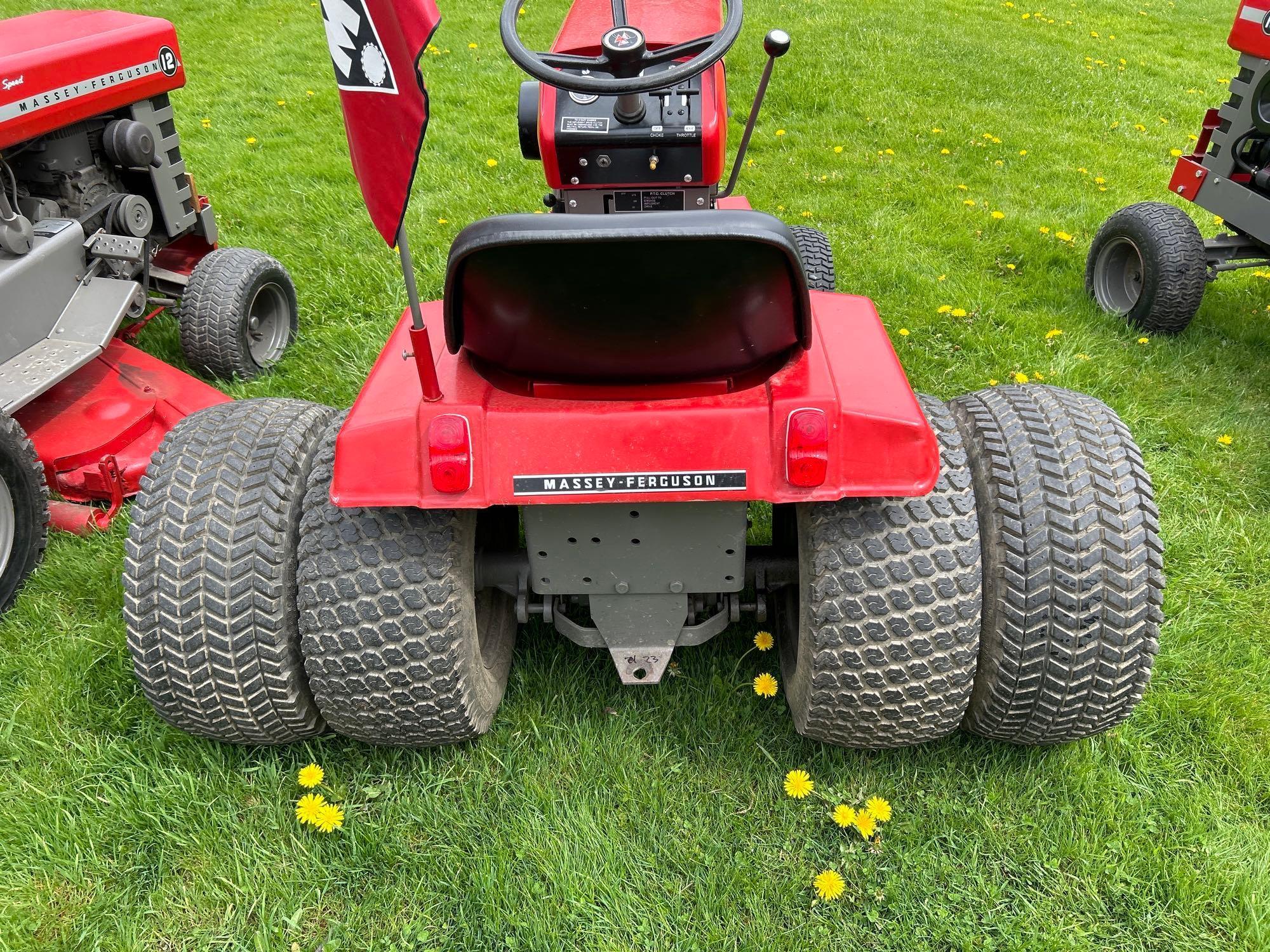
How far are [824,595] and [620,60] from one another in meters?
1.34

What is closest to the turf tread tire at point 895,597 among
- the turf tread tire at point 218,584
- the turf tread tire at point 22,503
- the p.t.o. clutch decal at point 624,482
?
the p.t.o. clutch decal at point 624,482

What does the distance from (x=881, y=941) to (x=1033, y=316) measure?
3086mm

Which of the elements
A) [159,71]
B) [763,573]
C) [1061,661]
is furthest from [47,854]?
[159,71]

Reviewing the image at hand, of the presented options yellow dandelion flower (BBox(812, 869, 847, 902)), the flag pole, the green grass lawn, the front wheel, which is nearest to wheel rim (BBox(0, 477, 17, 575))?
the green grass lawn

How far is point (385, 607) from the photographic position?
6.01ft

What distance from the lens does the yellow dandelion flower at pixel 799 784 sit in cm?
214

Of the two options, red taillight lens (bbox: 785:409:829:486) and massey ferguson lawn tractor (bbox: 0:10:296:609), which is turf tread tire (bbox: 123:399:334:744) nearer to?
massey ferguson lawn tractor (bbox: 0:10:296:609)

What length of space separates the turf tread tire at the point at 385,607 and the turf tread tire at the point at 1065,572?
43.4 inches

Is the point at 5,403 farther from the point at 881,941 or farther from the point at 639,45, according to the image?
the point at 881,941

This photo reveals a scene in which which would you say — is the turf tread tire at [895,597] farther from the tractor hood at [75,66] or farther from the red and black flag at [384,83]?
the tractor hood at [75,66]

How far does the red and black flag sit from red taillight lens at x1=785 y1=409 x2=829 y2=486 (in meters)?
Answer: 0.77

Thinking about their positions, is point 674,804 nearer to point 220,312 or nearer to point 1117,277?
point 220,312

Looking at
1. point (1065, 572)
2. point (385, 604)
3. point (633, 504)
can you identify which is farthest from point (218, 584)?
point (1065, 572)

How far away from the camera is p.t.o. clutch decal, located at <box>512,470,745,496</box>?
1.71m
